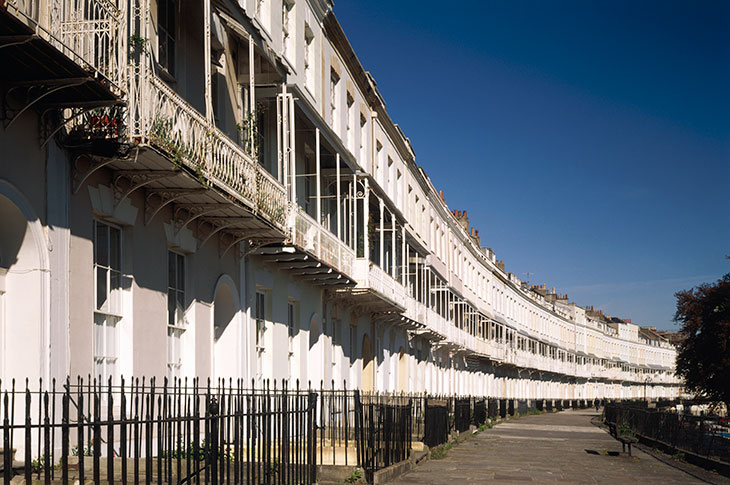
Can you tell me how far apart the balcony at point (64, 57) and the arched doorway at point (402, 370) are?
24.6 m

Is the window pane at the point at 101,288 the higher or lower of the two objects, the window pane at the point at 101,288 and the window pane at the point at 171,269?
the lower

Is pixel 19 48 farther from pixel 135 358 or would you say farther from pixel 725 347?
pixel 725 347

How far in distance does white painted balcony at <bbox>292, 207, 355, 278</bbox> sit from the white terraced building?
0.19ft

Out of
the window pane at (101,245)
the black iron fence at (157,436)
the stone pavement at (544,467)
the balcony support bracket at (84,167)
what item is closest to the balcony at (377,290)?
the stone pavement at (544,467)

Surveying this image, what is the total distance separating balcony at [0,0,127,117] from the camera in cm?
838

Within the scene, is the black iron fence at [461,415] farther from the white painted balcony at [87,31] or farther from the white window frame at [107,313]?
the white painted balcony at [87,31]

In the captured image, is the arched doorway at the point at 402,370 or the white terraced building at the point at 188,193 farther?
the arched doorway at the point at 402,370

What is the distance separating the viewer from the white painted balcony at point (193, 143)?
10062mm

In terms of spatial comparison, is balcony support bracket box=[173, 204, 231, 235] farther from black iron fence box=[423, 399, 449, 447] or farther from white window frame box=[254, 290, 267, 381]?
black iron fence box=[423, 399, 449, 447]

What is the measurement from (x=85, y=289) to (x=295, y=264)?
26.8 feet

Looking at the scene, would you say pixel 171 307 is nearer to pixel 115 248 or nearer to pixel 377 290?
pixel 115 248

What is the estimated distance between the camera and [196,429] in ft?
22.0

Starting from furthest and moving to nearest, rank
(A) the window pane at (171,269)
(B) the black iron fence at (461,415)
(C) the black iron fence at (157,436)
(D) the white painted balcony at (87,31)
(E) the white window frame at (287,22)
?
1. (B) the black iron fence at (461,415)
2. (E) the white window frame at (287,22)
3. (A) the window pane at (171,269)
4. (D) the white painted balcony at (87,31)
5. (C) the black iron fence at (157,436)

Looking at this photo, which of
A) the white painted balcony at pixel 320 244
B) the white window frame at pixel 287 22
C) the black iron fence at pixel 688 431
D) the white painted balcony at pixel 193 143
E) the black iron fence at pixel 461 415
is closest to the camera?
the white painted balcony at pixel 193 143
